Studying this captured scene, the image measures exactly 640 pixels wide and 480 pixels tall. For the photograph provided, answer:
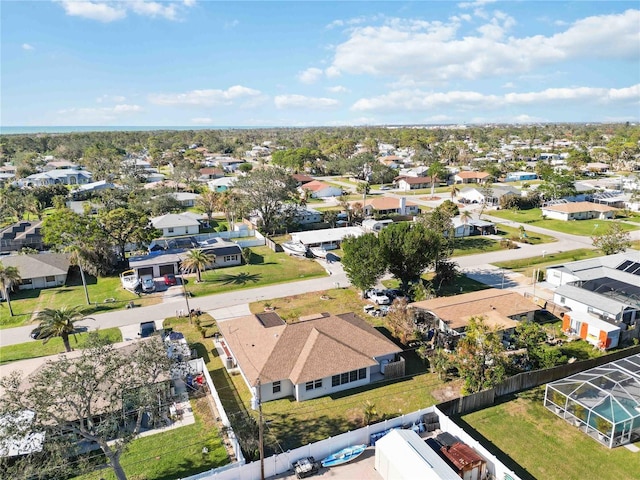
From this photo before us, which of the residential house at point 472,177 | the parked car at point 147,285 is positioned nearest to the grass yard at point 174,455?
the parked car at point 147,285

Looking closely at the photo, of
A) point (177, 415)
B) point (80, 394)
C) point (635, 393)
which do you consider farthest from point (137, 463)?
point (635, 393)

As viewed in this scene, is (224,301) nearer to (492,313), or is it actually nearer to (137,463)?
(137,463)

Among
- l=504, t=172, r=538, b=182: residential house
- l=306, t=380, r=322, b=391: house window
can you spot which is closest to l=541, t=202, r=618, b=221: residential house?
l=504, t=172, r=538, b=182: residential house

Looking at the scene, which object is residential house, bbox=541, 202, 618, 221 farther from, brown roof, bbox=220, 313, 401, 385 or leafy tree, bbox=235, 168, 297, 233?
brown roof, bbox=220, 313, 401, 385

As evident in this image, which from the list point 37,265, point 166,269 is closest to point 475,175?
point 166,269

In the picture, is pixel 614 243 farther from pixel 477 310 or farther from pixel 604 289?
pixel 477 310
